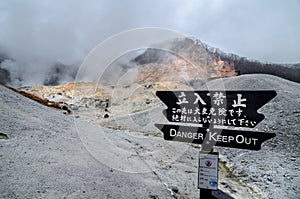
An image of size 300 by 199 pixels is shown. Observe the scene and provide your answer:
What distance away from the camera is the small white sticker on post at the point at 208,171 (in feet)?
10.0

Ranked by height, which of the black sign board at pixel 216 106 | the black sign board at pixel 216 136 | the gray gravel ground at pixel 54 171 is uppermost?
the black sign board at pixel 216 106

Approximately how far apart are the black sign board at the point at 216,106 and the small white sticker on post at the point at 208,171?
1.44 ft

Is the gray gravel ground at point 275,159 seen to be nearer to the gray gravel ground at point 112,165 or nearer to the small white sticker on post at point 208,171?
the gray gravel ground at point 112,165

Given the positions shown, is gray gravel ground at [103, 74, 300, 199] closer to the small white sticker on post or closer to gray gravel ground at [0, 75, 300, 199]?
gray gravel ground at [0, 75, 300, 199]

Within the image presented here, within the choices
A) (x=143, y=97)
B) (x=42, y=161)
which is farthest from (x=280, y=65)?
(x=42, y=161)

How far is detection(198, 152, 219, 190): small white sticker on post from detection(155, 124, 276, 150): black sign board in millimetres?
162

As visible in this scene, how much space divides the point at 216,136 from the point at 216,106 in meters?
0.42

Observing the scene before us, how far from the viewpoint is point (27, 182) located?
3.70m

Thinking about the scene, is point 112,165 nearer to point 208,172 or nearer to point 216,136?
point 208,172

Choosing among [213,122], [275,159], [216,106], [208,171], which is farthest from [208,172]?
[275,159]

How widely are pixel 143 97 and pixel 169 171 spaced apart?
2498 cm

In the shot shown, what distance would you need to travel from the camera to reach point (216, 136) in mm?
3129

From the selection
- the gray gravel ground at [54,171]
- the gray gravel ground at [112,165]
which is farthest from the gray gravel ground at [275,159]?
the gray gravel ground at [54,171]

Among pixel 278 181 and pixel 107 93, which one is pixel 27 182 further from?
pixel 107 93
